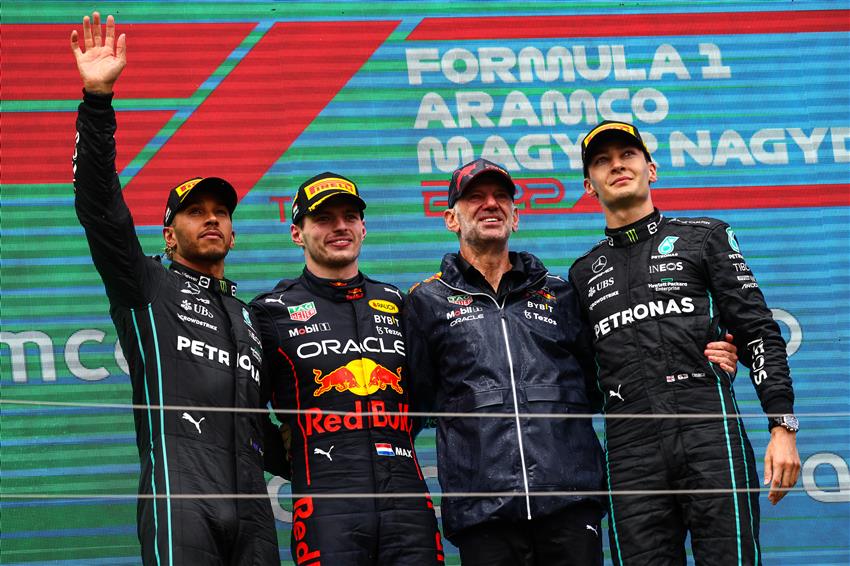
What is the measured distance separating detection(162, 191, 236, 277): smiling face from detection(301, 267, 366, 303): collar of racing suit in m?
0.27

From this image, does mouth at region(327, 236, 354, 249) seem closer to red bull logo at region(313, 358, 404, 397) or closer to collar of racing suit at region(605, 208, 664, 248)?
red bull logo at region(313, 358, 404, 397)

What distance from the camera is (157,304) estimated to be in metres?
3.29

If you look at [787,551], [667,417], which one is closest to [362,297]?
[667,417]

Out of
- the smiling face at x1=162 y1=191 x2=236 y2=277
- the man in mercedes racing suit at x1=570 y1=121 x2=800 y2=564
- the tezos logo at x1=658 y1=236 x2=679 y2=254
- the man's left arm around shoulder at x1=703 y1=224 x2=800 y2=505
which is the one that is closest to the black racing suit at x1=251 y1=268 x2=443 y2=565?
the smiling face at x1=162 y1=191 x2=236 y2=277

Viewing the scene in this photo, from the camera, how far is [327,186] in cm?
367

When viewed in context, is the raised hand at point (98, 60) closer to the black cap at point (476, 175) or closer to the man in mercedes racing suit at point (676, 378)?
the black cap at point (476, 175)

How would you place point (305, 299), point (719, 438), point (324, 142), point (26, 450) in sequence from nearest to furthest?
1. point (719, 438)
2. point (305, 299)
3. point (26, 450)
4. point (324, 142)

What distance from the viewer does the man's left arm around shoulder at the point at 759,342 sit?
323cm

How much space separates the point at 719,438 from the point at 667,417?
0.14 meters

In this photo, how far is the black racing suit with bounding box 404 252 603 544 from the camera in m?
3.27

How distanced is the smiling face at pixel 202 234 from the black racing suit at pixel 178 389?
0.47ft

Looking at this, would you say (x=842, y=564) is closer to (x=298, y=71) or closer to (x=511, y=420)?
(x=511, y=420)

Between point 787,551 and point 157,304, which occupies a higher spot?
point 157,304

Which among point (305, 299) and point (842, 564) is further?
point (842, 564)
